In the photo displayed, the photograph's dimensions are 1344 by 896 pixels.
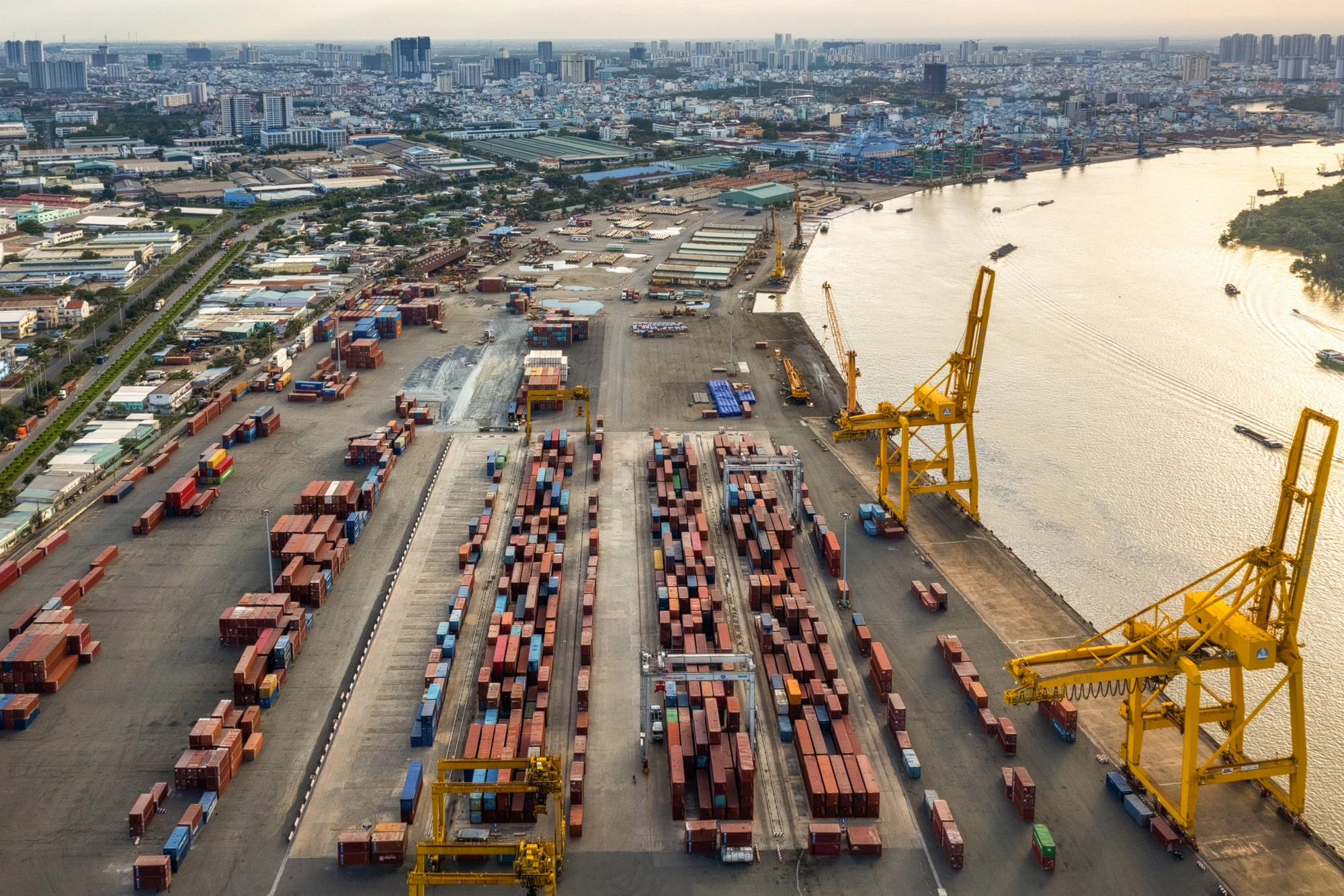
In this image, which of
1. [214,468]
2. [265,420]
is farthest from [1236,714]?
[265,420]

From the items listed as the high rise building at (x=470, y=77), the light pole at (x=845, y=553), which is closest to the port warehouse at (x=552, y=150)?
the light pole at (x=845, y=553)

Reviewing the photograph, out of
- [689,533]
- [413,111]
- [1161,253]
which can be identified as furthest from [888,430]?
[413,111]

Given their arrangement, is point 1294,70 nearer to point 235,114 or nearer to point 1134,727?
point 235,114

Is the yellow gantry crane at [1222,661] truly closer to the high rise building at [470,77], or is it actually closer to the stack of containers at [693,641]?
the stack of containers at [693,641]

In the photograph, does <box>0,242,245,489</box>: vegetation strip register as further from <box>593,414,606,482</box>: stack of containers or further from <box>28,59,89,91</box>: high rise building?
<box>28,59,89,91</box>: high rise building

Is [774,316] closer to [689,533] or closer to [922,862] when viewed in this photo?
[689,533]

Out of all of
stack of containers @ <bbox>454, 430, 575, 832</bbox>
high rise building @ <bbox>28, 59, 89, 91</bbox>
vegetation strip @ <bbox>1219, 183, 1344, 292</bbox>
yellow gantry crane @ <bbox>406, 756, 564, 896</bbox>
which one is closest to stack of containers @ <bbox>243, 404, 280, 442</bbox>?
stack of containers @ <bbox>454, 430, 575, 832</bbox>
